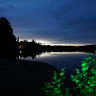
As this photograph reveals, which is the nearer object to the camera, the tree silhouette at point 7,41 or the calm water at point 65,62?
the calm water at point 65,62

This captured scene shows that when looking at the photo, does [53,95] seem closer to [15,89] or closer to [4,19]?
[15,89]

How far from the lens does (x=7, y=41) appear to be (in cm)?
5006

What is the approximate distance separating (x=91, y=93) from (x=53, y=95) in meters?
1.13

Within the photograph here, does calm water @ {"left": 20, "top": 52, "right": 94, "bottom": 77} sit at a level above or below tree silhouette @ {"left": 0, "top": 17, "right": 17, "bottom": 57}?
below

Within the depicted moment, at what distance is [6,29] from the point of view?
54156 millimetres

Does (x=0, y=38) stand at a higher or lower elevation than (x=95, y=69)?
higher

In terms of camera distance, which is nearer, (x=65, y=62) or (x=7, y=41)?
(x=7, y=41)

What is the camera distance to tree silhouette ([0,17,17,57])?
4895 centimetres

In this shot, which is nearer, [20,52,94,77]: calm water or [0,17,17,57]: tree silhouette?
[20,52,94,77]: calm water

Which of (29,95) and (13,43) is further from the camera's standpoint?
(13,43)

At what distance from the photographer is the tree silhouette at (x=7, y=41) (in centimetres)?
4895

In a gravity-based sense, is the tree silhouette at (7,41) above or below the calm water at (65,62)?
above

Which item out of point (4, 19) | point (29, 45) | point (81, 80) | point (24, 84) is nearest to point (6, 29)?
point (4, 19)

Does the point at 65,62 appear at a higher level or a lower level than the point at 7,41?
lower
